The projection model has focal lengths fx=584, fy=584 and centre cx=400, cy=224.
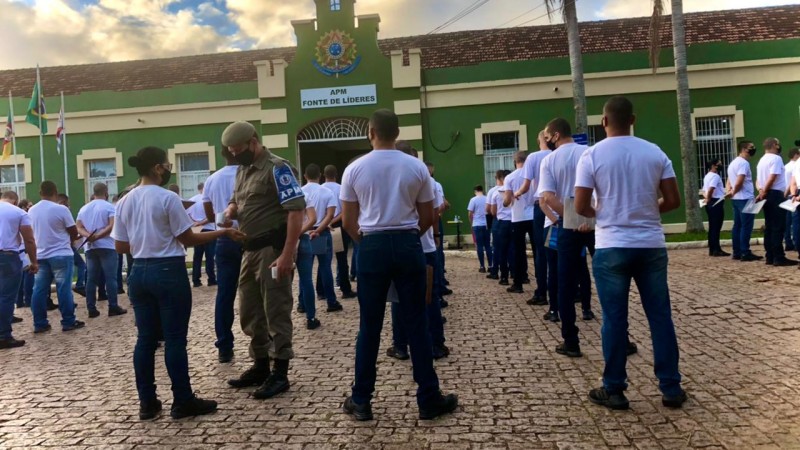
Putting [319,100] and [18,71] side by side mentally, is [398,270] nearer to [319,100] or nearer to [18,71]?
[319,100]

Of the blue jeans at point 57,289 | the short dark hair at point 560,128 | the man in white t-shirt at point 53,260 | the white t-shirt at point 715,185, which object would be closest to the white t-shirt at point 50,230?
the man in white t-shirt at point 53,260

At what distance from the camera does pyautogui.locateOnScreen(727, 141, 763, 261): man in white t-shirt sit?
10.3 metres

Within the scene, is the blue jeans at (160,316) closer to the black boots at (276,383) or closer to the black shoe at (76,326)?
the black boots at (276,383)

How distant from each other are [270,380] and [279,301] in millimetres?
631

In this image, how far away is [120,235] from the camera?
14.8 ft

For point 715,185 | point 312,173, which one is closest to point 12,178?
point 312,173

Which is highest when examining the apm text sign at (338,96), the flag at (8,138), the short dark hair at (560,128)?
the apm text sign at (338,96)

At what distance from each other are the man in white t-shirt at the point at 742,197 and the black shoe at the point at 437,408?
27.9ft

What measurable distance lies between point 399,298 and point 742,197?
349 inches

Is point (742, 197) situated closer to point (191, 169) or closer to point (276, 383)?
point (276, 383)

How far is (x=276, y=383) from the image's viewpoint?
4684 mm

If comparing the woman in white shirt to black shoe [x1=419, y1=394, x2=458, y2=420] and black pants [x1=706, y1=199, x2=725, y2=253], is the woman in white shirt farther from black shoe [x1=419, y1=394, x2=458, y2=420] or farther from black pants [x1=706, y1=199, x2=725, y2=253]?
black pants [x1=706, y1=199, x2=725, y2=253]

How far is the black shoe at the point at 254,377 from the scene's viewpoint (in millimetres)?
4945

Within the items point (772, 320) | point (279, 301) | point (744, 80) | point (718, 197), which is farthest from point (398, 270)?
point (744, 80)
